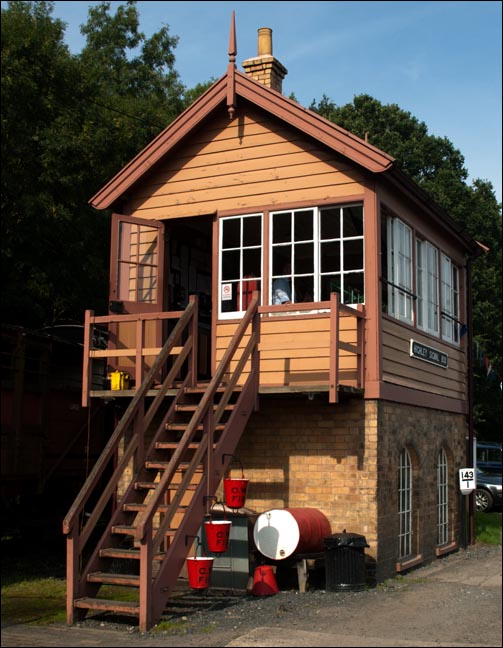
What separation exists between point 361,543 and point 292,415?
87.4 inches

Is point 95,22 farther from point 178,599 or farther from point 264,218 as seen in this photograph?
point 178,599

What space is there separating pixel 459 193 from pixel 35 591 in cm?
2999

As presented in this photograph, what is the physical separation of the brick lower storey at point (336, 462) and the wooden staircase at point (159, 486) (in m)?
0.80

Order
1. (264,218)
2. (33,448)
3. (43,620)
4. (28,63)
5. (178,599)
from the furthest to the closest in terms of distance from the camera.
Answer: (28,63), (33,448), (264,218), (178,599), (43,620)

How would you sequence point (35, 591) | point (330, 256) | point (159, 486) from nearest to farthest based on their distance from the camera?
point (159, 486) → point (35, 591) → point (330, 256)

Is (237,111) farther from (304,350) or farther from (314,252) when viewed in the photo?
(304,350)

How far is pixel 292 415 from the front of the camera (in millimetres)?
12547

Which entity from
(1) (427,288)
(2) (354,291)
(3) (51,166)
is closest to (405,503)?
(2) (354,291)

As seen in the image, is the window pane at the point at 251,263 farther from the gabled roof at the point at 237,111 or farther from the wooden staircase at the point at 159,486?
the gabled roof at the point at 237,111

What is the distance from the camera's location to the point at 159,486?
9.21 meters

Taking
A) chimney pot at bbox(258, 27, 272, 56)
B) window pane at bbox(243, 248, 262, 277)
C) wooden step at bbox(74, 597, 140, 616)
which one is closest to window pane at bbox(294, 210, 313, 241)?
window pane at bbox(243, 248, 262, 277)

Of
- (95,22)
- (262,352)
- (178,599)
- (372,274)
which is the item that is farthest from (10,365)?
(95,22)

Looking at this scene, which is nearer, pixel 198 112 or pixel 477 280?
pixel 198 112

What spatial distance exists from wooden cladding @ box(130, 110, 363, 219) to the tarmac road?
5624 mm
